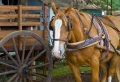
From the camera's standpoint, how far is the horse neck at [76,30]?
6.60 meters

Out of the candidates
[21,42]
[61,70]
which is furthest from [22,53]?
[61,70]

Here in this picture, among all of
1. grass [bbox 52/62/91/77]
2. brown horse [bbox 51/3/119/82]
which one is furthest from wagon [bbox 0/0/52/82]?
grass [bbox 52/62/91/77]

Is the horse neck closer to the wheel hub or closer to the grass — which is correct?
the wheel hub

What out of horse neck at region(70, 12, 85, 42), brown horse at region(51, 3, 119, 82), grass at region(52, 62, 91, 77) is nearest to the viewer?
brown horse at region(51, 3, 119, 82)

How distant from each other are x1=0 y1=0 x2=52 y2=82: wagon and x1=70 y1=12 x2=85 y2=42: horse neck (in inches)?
32.5

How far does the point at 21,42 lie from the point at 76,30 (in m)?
1.21

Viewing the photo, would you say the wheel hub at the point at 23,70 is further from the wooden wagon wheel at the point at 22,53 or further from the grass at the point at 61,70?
the grass at the point at 61,70

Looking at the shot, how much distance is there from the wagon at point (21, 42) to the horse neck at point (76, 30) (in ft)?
2.71

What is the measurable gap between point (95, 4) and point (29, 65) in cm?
1530

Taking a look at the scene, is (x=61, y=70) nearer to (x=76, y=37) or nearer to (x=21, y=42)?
(x=21, y=42)

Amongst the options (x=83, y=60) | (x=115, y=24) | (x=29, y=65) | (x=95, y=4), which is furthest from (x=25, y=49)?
(x=95, y=4)

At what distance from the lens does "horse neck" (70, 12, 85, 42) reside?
6.60m

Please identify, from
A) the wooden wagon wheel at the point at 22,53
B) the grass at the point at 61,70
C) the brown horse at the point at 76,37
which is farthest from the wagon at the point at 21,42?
the grass at the point at 61,70

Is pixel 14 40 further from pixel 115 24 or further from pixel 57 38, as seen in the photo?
pixel 115 24
